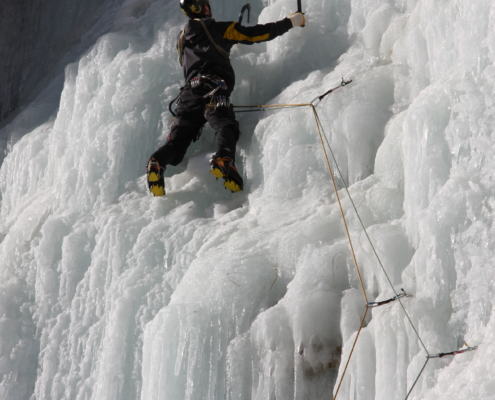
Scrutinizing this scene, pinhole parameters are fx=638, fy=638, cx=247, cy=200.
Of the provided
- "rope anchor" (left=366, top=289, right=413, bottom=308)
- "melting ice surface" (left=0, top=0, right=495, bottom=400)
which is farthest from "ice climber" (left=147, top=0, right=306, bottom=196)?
"rope anchor" (left=366, top=289, right=413, bottom=308)

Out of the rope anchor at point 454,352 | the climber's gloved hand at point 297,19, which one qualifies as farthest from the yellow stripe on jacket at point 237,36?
the rope anchor at point 454,352

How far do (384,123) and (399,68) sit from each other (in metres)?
0.43

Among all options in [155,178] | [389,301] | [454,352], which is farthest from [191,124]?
[454,352]

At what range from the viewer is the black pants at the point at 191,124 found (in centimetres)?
431

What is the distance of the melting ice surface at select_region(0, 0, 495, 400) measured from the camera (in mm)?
2855

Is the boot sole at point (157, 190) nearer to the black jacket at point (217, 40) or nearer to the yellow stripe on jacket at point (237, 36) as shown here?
the black jacket at point (217, 40)

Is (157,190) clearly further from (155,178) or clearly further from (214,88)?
(214,88)

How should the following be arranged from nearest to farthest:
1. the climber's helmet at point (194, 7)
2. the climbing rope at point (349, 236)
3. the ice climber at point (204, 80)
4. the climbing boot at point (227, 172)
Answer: the climbing rope at point (349, 236) → the climbing boot at point (227, 172) → the ice climber at point (204, 80) → the climber's helmet at point (194, 7)

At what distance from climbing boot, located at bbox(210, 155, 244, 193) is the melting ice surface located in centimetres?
13

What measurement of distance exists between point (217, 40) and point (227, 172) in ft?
3.73

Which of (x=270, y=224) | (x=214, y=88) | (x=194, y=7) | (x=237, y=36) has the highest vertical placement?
(x=194, y=7)

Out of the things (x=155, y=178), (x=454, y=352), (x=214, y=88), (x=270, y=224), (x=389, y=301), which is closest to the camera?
(x=454, y=352)

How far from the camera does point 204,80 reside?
14.7 ft

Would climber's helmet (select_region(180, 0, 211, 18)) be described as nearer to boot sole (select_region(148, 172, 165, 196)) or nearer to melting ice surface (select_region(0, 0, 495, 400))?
melting ice surface (select_region(0, 0, 495, 400))
